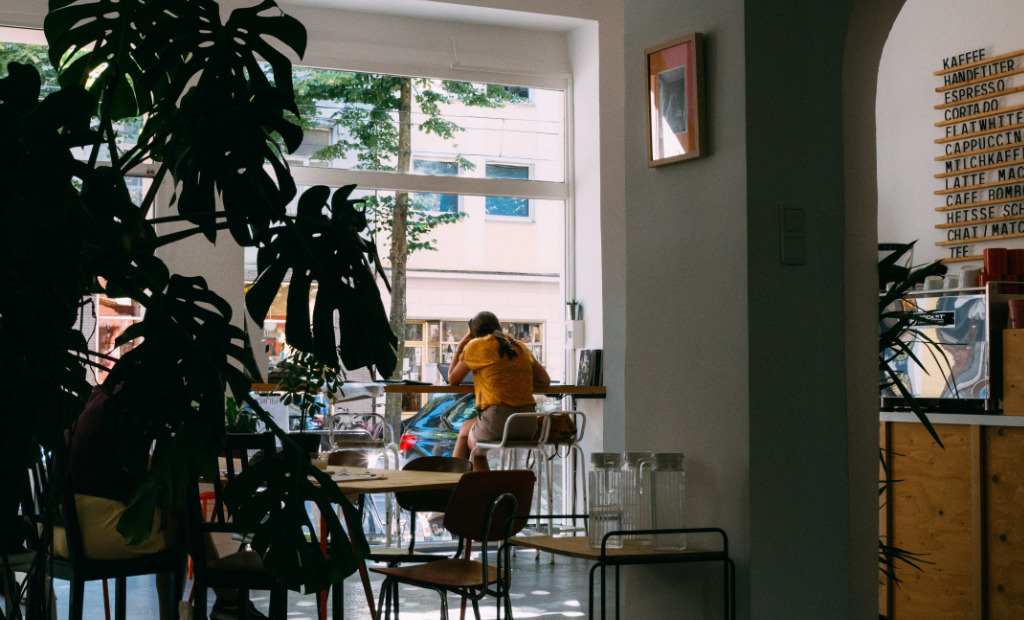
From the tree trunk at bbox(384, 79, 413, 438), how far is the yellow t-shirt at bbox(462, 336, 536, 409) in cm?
103

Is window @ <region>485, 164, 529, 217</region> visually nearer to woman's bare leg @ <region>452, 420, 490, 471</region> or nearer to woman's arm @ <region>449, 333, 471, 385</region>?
woman's arm @ <region>449, 333, 471, 385</region>

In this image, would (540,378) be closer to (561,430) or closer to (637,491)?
(561,430)

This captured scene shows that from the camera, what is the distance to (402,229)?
7.58 metres

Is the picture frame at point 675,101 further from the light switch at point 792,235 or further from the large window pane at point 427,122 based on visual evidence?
the large window pane at point 427,122

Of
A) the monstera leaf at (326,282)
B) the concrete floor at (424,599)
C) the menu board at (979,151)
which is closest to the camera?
the monstera leaf at (326,282)

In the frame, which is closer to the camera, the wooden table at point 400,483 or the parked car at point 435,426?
the wooden table at point 400,483

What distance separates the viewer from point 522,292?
7852 mm

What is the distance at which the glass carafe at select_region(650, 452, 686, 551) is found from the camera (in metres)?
2.74

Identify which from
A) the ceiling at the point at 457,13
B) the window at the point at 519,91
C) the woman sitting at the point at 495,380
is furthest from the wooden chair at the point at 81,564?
the window at the point at 519,91

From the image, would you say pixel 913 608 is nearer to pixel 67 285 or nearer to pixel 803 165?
pixel 803 165

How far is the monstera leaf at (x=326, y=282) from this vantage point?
1798mm

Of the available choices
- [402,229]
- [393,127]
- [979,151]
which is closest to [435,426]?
[402,229]

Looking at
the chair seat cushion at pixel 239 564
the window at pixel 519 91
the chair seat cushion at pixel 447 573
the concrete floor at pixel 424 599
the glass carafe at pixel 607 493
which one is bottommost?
the concrete floor at pixel 424 599

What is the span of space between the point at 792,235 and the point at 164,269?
162cm
